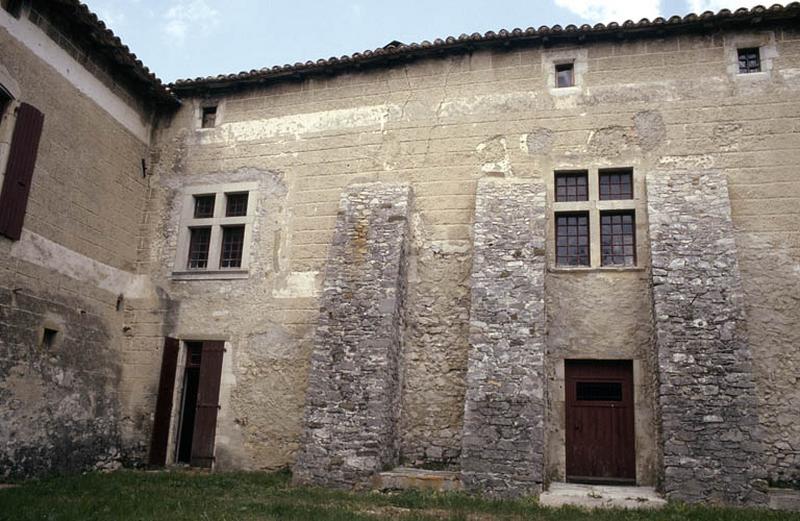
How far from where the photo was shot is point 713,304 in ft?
28.9

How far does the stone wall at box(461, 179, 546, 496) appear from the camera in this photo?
8430 mm

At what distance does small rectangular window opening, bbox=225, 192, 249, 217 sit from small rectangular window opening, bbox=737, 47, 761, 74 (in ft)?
29.5

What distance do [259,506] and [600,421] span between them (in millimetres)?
5176

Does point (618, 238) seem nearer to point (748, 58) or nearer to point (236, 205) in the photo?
point (748, 58)

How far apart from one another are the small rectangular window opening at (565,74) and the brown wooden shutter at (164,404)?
8.29m

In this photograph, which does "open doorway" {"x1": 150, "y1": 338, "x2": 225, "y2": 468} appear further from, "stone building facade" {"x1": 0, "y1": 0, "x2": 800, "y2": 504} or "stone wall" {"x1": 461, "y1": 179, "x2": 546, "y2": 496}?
"stone wall" {"x1": 461, "y1": 179, "x2": 546, "y2": 496}

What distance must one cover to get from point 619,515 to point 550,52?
25.3 feet

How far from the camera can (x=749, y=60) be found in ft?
34.8

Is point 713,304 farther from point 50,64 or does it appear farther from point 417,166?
point 50,64

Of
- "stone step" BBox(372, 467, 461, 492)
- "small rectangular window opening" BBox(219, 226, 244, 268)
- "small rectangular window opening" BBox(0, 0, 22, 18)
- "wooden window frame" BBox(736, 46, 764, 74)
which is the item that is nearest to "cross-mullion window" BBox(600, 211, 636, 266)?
"wooden window frame" BBox(736, 46, 764, 74)

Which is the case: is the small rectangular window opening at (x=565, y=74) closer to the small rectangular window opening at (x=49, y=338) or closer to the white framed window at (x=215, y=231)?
the white framed window at (x=215, y=231)

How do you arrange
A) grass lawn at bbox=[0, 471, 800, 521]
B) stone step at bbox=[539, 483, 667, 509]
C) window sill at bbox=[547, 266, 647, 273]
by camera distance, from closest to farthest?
grass lawn at bbox=[0, 471, 800, 521] < stone step at bbox=[539, 483, 667, 509] < window sill at bbox=[547, 266, 647, 273]

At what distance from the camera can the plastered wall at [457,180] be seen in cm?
974

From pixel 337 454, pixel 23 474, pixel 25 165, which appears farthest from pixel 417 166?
pixel 23 474
